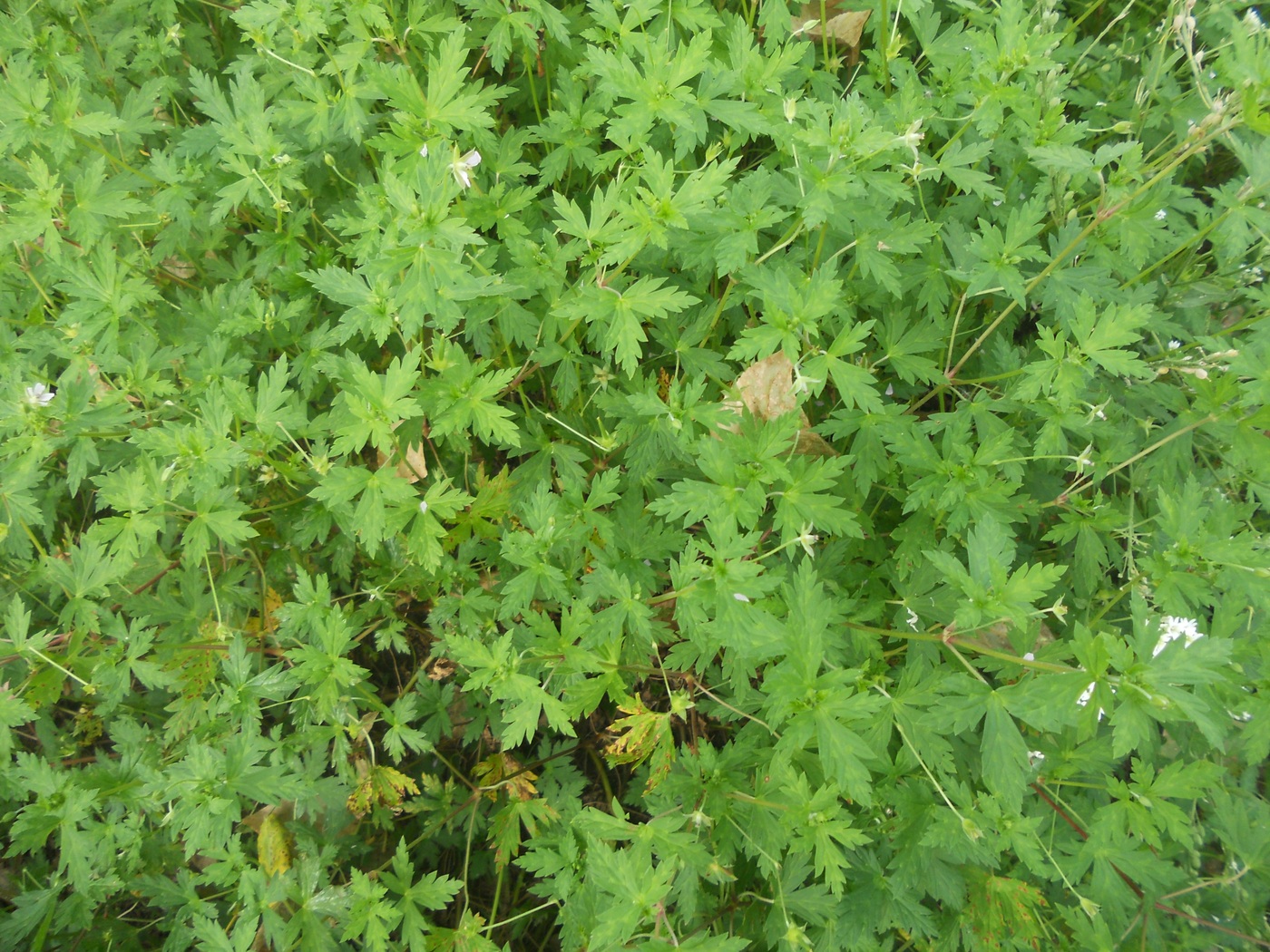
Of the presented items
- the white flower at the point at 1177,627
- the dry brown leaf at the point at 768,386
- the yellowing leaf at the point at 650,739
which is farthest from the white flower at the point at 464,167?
the white flower at the point at 1177,627

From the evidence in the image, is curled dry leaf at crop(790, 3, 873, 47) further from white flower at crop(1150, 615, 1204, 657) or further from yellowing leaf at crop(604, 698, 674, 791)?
yellowing leaf at crop(604, 698, 674, 791)

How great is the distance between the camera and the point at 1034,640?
8.69ft

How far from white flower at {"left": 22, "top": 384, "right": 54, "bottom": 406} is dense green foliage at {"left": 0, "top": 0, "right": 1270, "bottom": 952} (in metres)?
0.10

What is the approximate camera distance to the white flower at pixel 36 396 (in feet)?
8.55

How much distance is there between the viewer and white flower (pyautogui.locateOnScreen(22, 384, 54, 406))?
2605 mm

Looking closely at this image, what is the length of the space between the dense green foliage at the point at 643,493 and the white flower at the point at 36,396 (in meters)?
0.10

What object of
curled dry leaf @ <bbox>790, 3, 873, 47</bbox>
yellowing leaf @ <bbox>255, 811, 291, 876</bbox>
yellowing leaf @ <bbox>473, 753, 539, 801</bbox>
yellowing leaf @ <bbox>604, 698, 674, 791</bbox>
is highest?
curled dry leaf @ <bbox>790, 3, 873, 47</bbox>

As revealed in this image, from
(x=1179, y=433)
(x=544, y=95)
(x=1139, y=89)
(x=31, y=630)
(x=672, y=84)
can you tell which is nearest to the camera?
(x=672, y=84)

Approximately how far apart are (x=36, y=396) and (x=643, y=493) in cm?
210

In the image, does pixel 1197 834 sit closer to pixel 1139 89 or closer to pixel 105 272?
pixel 1139 89

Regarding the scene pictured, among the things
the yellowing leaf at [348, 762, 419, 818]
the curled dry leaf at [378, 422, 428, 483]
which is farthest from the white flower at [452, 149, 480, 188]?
the yellowing leaf at [348, 762, 419, 818]

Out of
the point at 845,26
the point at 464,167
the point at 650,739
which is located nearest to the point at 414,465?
the point at 464,167

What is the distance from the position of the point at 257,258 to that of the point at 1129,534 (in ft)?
11.3

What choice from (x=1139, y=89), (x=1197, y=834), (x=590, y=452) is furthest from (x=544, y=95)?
(x=1197, y=834)
